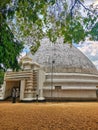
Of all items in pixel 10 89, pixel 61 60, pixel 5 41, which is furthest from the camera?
pixel 61 60

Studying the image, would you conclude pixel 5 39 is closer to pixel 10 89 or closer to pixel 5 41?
pixel 5 41

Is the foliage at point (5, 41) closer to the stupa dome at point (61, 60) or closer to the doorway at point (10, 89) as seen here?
the doorway at point (10, 89)

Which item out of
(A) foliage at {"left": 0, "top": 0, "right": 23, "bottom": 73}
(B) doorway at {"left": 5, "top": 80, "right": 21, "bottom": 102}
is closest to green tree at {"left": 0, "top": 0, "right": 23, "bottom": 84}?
(A) foliage at {"left": 0, "top": 0, "right": 23, "bottom": 73}

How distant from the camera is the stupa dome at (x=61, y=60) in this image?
3438cm

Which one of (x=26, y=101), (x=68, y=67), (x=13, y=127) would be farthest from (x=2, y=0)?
(x=68, y=67)

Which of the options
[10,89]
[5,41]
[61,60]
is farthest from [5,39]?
[61,60]

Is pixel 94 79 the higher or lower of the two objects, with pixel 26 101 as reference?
higher

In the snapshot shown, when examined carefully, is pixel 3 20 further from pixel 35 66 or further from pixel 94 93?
pixel 94 93

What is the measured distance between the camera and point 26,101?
92.8 ft

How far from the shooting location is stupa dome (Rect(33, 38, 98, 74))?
113 feet

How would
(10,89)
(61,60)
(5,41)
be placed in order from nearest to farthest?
1. (5,41)
2. (10,89)
3. (61,60)

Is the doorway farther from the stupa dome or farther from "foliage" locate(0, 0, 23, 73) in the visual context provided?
"foliage" locate(0, 0, 23, 73)

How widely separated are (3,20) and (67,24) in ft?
11.4

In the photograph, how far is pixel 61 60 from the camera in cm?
3562
